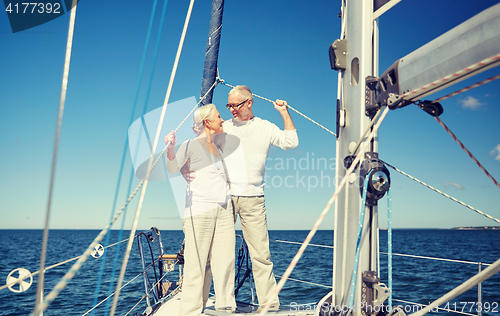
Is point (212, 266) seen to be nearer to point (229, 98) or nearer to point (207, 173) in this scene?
point (207, 173)

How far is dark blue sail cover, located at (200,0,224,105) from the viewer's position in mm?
3547

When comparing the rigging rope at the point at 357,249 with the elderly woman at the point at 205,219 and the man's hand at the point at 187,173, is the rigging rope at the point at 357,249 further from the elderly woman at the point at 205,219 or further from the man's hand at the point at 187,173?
the man's hand at the point at 187,173

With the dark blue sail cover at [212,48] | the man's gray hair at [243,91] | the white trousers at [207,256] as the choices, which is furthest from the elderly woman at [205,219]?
the dark blue sail cover at [212,48]

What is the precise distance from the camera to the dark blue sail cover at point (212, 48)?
3547 mm

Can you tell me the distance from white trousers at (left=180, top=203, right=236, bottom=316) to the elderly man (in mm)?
130

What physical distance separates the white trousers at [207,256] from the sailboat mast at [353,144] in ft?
2.94

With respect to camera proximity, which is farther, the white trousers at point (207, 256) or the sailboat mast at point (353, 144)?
the white trousers at point (207, 256)

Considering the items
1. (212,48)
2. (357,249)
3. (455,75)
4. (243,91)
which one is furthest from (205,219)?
(212,48)

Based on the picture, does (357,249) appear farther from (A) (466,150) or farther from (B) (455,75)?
(B) (455,75)

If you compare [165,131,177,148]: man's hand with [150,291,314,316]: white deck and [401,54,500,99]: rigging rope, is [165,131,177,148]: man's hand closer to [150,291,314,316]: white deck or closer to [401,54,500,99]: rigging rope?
[150,291,314,316]: white deck

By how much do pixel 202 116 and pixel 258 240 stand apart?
968mm

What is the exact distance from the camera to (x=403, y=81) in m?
1.20

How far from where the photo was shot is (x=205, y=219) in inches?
87.7

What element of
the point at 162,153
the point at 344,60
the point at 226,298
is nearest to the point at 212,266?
the point at 226,298
